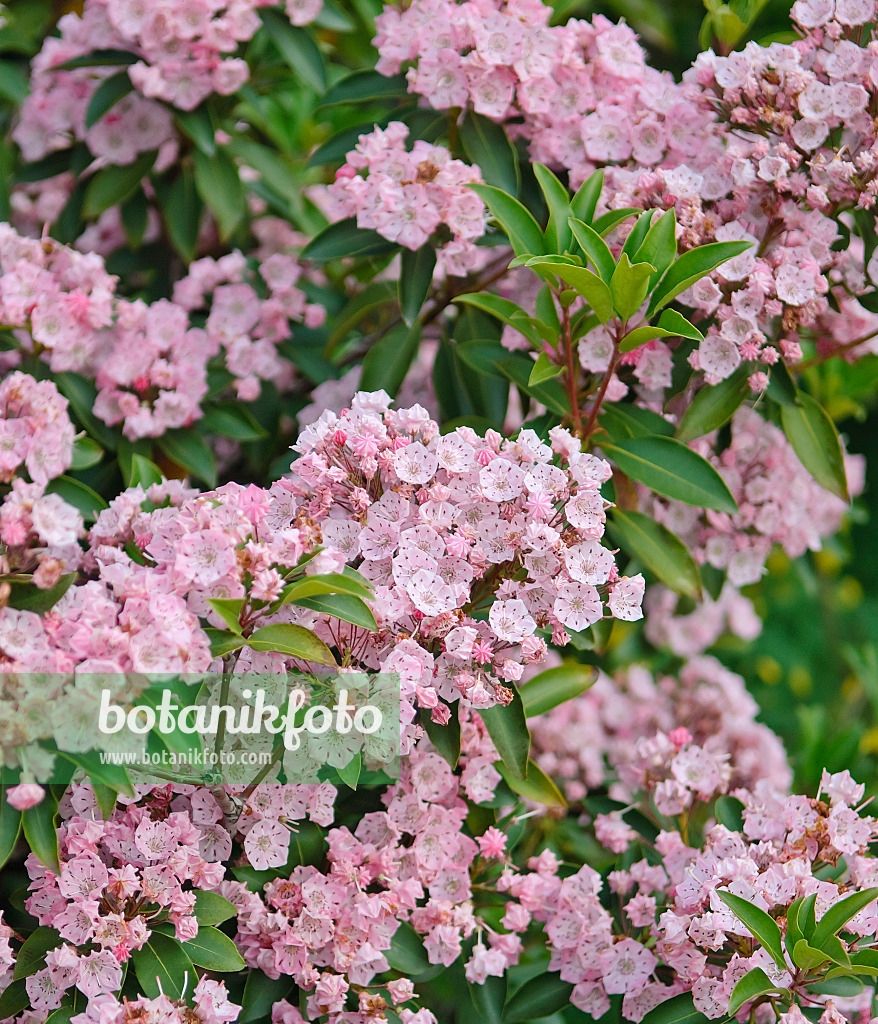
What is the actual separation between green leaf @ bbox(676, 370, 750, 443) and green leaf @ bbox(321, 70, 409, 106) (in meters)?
0.80

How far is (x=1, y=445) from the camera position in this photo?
4.78 ft

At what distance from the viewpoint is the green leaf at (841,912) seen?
1.23 m

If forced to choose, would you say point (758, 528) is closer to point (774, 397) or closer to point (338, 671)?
point (774, 397)

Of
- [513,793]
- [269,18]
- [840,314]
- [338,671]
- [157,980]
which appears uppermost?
[269,18]

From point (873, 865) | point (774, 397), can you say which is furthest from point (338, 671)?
point (774, 397)

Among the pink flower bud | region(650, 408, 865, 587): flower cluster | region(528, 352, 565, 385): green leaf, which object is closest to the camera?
the pink flower bud

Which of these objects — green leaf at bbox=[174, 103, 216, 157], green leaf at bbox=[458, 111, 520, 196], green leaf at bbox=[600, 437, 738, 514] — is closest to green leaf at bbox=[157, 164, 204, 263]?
green leaf at bbox=[174, 103, 216, 157]

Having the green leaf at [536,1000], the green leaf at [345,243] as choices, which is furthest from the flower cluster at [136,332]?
the green leaf at [536,1000]

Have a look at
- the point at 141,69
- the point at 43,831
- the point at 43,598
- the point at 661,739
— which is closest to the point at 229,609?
the point at 43,598

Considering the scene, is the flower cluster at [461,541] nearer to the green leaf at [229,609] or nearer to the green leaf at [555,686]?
the green leaf at [229,609]

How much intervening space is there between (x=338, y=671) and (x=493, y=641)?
0.65ft

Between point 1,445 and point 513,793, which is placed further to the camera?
point 513,793

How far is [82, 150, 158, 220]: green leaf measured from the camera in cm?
204

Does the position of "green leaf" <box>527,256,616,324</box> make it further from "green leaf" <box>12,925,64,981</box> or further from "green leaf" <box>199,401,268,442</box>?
"green leaf" <box>12,925,64,981</box>
